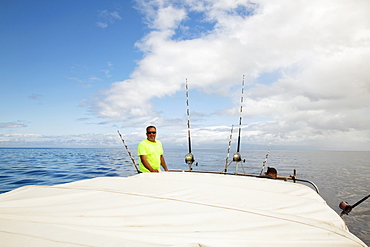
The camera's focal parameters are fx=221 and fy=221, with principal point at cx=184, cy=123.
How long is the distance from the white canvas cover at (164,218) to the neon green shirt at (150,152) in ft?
8.97

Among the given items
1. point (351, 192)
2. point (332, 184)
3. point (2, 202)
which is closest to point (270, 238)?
point (2, 202)

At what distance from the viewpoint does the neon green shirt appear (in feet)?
18.3

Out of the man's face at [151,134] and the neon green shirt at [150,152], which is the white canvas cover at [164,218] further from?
the man's face at [151,134]

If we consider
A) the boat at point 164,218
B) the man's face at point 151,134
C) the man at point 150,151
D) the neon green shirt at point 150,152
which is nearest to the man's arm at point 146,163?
the man at point 150,151

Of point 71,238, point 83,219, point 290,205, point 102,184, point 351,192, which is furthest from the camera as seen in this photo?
point 351,192

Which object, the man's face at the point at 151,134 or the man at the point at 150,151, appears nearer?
the man at the point at 150,151

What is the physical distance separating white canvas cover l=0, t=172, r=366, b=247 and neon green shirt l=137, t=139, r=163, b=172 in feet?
8.97

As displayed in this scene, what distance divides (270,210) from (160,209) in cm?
108

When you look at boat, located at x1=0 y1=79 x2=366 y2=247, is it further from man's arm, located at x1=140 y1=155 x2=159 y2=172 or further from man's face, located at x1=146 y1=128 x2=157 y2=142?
man's face, located at x1=146 y1=128 x2=157 y2=142

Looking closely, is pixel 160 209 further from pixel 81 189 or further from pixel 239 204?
pixel 81 189

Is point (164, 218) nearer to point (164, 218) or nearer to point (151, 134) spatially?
point (164, 218)

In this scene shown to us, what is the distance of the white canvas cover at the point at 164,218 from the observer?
154 centimetres

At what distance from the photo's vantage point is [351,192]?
11148mm

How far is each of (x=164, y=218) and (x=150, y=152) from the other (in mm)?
A: 3852
